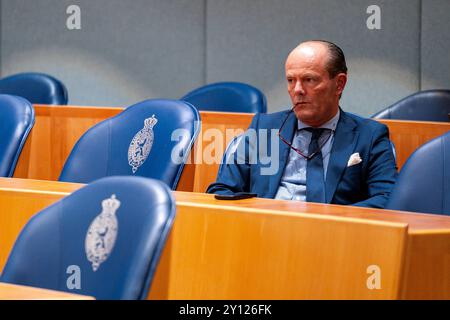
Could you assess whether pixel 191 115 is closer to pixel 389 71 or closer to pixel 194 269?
pixel 194 269

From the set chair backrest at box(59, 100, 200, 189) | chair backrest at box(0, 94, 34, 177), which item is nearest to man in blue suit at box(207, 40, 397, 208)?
chair backrest at box(59, 100, 200, 189)

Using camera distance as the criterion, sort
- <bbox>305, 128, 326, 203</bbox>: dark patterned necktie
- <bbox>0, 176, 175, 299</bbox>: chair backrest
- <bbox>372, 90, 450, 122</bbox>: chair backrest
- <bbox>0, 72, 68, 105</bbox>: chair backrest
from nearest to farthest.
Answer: <bbox>0, 176, 175, 299</bbox>: chair backrest < <bbox>305, 128, 326, 203</bbox>: dark patterned necktie < <bbox>372, 90, 450, 122</bbox>: chair backrest < <bbox>0, 72, 68, 105</bbox>: chair backrest

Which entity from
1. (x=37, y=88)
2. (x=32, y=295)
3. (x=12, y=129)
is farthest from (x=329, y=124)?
(x=37, y=88)

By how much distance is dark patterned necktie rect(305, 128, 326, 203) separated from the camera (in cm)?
277

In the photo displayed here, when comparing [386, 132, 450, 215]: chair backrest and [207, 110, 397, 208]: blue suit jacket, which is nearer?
[386, 132, 450, 215]: chair backrest

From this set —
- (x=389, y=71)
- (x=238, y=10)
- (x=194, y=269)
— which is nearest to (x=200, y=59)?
(x=238, y=10)

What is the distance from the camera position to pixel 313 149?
9.37ft

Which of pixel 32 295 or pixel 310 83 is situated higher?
pixel 310 83

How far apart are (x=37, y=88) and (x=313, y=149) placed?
8.19 ft

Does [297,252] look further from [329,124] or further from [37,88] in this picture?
[37,88]

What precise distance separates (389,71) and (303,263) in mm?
3959

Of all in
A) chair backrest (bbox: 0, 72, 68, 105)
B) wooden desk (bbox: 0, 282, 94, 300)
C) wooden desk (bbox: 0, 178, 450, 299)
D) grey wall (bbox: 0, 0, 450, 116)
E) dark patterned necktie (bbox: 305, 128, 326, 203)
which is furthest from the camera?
grey wall (bbox: 0, 0, 450, 116)

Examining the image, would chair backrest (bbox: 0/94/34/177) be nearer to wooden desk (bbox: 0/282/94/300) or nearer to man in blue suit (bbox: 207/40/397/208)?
man in blue suit (bbox: 207/40/397/208)

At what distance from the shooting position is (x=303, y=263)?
1.79 meters
